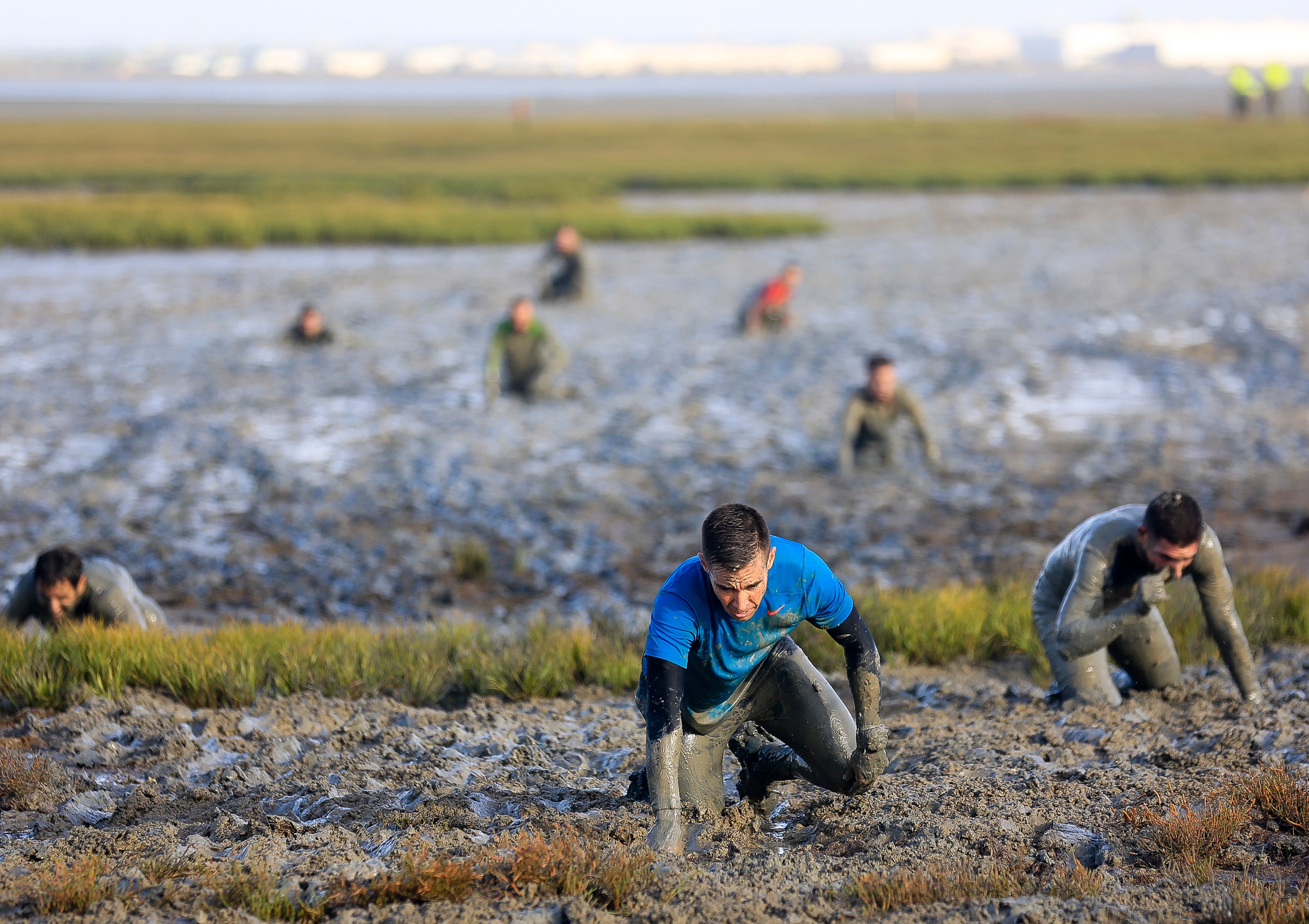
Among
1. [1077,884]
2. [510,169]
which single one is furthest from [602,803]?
[510,169]

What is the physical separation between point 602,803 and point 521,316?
12.6 metres

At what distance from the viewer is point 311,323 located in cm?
2303

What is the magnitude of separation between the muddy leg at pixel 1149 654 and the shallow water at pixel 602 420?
420 centimetres

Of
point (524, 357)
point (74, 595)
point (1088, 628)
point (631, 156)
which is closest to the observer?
point (1088, 628)

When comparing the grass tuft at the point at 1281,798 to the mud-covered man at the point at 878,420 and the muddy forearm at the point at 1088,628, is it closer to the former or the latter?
the muddy forearm at the point at 1088,628

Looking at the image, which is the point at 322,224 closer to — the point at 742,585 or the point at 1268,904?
the point at 742,585

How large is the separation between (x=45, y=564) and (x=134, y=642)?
2.83 feet

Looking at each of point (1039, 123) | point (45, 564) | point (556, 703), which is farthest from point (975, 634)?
point (1039, 123)

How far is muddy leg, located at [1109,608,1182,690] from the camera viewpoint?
8734 mm

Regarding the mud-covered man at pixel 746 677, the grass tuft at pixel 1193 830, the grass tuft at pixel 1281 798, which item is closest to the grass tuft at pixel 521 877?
the mud-covered man at pixel 746 677

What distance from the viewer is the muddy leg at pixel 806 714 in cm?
659

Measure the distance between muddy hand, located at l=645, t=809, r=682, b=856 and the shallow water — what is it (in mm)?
5918

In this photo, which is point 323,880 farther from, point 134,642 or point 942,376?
point 942,376

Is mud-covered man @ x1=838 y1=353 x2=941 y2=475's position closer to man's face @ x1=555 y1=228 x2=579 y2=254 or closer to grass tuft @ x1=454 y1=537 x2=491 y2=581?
grass tuft @ x1=454 y1=537 x2=491 y2=581
